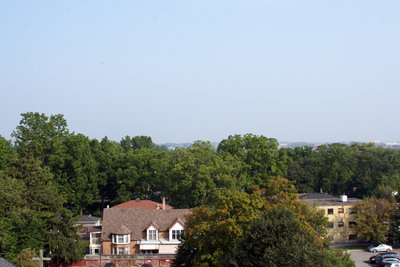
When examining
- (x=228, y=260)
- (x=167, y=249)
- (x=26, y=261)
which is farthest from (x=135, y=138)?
(x=228, y=260)

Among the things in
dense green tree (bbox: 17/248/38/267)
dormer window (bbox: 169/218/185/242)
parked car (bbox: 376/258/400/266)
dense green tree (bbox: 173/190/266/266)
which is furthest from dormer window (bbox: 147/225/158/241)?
parked car (bbox: 376/258/400/266)

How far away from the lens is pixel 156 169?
6384 cm

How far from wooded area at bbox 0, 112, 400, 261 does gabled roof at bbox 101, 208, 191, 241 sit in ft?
14.4

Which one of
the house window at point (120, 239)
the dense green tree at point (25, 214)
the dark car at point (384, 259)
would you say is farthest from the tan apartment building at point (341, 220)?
the dense green tree at point (25, 214)

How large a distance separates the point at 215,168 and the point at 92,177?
18263 millimetres

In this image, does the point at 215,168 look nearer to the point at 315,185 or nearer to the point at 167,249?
the point at 167,249

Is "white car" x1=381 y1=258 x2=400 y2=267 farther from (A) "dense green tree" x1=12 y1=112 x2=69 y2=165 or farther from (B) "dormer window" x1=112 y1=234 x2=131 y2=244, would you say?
(A) "dense green tree" x1=12 y1=112 x2=69 y2=165

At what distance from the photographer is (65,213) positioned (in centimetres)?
4222

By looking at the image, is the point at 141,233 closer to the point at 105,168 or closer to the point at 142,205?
the point at 142,205

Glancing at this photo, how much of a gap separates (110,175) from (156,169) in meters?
7.47

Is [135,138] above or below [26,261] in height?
above

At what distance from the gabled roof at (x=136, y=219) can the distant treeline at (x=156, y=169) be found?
230 inches

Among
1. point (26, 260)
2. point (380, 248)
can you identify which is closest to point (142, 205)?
point (26, 260)

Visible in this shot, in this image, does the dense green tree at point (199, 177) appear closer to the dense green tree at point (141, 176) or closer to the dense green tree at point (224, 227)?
the dense green tree at point (141, 176)
